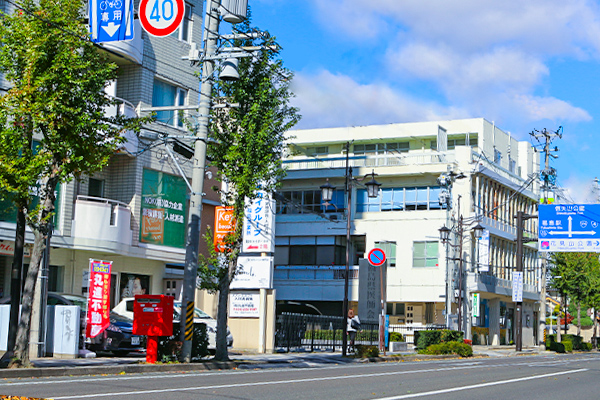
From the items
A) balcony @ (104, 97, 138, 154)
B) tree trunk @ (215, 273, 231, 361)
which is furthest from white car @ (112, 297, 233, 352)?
balcony @ (104, 97, 138, 154)

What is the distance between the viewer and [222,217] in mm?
26344

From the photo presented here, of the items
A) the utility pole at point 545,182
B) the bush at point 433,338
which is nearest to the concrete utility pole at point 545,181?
the utility pole at point 545,182

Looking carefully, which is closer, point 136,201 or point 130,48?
point 130,48

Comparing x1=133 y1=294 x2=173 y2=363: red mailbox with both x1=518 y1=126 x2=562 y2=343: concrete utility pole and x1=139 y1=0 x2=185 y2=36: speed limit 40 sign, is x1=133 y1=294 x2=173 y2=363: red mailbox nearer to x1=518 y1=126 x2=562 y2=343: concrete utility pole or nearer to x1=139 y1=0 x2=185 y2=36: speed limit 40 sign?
x1=139 y1=0 x2=185 y2=36: speed limit 40 sign

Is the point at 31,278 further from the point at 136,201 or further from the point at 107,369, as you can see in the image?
the point at 136,201

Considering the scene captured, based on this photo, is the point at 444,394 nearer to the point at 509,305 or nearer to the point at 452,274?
the point at 452,274

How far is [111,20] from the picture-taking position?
18.8m

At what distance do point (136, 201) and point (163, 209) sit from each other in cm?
160

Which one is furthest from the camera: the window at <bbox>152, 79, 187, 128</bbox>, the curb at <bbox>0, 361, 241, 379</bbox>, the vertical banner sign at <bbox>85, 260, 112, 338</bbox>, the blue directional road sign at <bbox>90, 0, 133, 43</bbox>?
the window at <bbox>152, 79, 187, 128</bbox>

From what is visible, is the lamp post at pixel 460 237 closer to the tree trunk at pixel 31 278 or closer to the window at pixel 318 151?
the window at pixel 318 151

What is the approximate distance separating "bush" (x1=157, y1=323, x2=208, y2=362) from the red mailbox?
42cm

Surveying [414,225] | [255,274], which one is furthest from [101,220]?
[414,225]

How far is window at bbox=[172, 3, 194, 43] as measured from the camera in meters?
31.9

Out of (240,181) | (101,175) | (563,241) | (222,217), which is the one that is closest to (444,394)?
(240,181)
